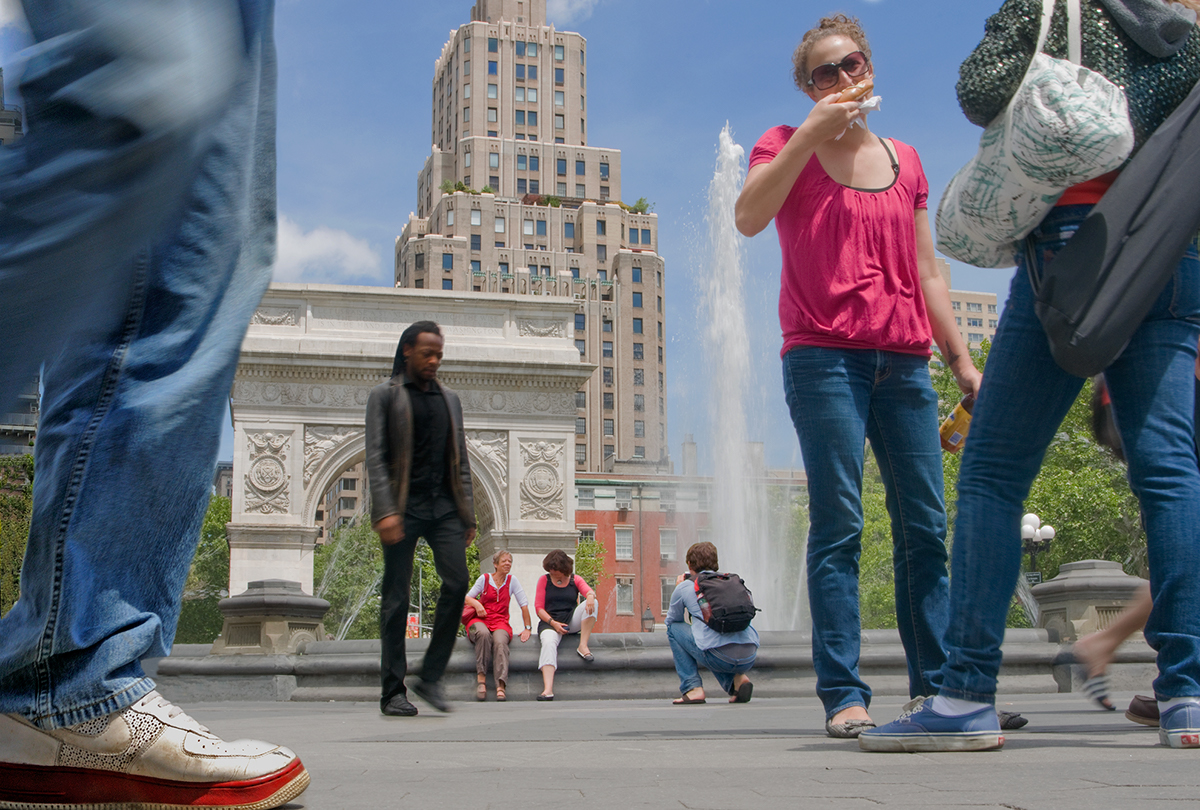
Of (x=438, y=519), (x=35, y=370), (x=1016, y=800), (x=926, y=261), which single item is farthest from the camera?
(x=438, y=519)

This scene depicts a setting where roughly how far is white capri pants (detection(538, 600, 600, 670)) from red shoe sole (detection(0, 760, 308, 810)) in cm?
763

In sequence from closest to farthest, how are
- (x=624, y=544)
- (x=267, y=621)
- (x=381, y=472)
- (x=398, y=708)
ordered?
(x=381, y=472) < (x=398, y=708) < (x=267, y=621) < (x=624, y=544)

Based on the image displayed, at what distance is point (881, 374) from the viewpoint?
368cm

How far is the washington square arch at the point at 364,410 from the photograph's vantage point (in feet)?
88.2

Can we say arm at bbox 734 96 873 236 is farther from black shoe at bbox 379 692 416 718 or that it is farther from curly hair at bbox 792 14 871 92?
black shoe at bbox 379 692 416 718

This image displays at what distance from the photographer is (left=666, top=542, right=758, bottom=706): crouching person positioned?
7.90m

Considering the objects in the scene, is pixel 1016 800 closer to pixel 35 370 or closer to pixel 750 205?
pixel 35 370

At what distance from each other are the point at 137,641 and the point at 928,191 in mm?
3215

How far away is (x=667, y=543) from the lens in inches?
2564

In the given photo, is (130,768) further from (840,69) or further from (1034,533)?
(1034,533)

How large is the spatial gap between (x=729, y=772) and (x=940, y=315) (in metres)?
2.05

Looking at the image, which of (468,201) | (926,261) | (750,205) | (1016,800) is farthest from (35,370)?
(468,201)

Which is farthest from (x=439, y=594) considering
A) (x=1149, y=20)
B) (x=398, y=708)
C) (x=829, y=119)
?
(x=1149, y=20)

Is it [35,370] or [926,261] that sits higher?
[926,261]
